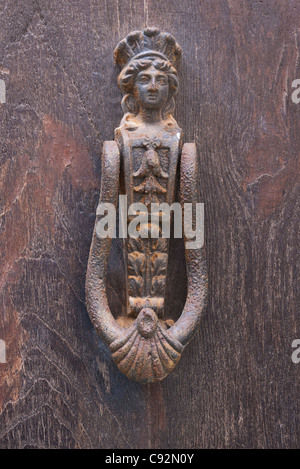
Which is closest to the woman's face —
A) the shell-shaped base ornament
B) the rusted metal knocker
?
the rusted metal knocker

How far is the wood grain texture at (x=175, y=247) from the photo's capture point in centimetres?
73

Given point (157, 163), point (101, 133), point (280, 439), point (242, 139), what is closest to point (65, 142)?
point (101, 133)

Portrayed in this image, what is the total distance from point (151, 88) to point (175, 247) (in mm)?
247

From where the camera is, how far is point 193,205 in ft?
2.25

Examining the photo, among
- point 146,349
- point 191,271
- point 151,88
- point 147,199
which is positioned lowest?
point 146,349

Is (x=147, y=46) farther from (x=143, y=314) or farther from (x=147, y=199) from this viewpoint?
(x=143, y=314)

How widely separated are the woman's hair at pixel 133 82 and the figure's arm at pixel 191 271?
0.09 meters

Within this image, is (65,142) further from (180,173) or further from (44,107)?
(180,173)

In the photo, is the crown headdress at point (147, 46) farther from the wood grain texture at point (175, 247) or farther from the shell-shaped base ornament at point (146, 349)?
the shell-shaped base ornament at point (146, 349)

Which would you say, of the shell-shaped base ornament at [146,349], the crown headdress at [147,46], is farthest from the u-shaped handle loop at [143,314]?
the crown headdress at [147,46]

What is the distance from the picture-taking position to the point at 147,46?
0.70 m

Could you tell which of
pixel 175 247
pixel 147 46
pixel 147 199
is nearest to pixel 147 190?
pixel 147 199

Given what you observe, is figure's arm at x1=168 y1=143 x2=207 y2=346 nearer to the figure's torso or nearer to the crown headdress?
the figure's torso

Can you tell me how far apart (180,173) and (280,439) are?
1.50 ft
